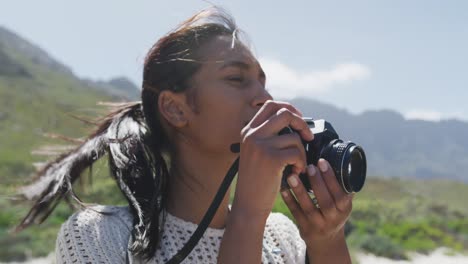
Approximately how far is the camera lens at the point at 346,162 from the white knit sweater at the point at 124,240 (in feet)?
1.92

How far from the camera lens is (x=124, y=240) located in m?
2.02

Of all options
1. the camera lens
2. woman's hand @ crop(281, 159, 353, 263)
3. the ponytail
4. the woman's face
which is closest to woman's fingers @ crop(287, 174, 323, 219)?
woman's hand @ crop(281, 159, 353, 263)

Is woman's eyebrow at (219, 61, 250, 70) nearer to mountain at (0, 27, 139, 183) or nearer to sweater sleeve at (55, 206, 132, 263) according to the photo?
A: sweater sleeve at (55, 206, 132, 263)

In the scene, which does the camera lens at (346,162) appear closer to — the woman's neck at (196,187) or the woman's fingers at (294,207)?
the woman's fingers at (294,207)

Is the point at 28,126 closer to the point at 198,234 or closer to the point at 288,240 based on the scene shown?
the point at 288,240

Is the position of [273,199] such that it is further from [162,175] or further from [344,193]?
[162,175]

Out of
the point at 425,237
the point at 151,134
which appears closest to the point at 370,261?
the point at 425,237

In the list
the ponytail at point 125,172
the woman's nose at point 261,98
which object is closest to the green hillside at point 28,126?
the ponytail at point 125,172

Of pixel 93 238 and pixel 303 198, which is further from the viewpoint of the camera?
pixel 93 238

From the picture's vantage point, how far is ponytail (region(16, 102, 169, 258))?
2121 millimetres

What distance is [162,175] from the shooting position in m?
2.31

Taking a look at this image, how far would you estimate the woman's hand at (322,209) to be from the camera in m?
1.75

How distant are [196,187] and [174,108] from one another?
1.06 feet

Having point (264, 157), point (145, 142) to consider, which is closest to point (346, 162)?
point (264, 157)
